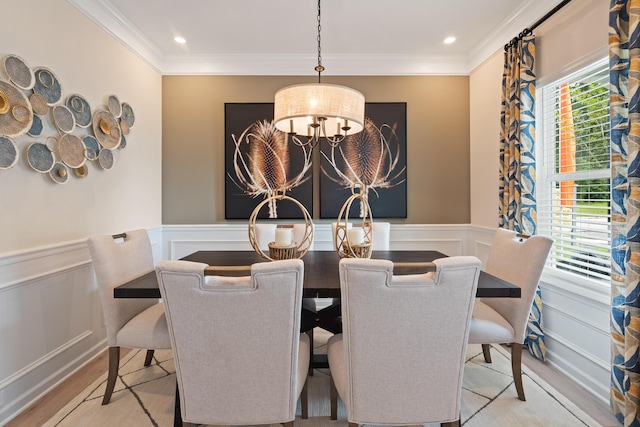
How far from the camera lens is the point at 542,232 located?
2.55 meters

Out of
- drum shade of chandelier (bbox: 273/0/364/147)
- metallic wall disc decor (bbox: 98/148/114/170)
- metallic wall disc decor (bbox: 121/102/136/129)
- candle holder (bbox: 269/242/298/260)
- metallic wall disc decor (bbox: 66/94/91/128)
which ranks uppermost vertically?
metallic wall disc decor (bbox: 121/102/136/129)

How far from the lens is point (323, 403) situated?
1.86m

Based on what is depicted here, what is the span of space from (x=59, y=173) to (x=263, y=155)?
69.6 inches

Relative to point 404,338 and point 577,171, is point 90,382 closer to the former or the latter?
point 404,338

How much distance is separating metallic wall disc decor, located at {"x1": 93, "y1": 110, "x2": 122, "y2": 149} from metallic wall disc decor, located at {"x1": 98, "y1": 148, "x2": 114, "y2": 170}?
0.15 feet

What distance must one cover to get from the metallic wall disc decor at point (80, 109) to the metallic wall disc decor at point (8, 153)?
1.83 ft

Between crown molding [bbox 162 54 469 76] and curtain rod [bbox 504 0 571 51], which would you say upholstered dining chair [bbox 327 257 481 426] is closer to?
curtain rod [bbox 504 0 571 51]

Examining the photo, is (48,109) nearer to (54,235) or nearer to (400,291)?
(54,235)

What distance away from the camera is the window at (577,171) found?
2.00 m

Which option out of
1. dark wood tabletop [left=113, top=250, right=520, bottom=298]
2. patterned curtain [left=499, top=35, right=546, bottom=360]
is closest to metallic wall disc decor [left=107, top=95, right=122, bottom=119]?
dark wood tabletop [left=113, top=250, right=520, bottom=298]

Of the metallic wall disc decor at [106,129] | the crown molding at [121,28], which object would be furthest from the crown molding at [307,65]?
the metallic wall disc decor at [106,129]

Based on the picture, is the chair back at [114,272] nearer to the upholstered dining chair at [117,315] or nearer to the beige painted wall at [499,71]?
the upholstered dining chair at [117,315]

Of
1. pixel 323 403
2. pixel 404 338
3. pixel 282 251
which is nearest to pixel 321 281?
pixel 282 251

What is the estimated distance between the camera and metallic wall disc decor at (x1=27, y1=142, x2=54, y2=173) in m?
1.89
